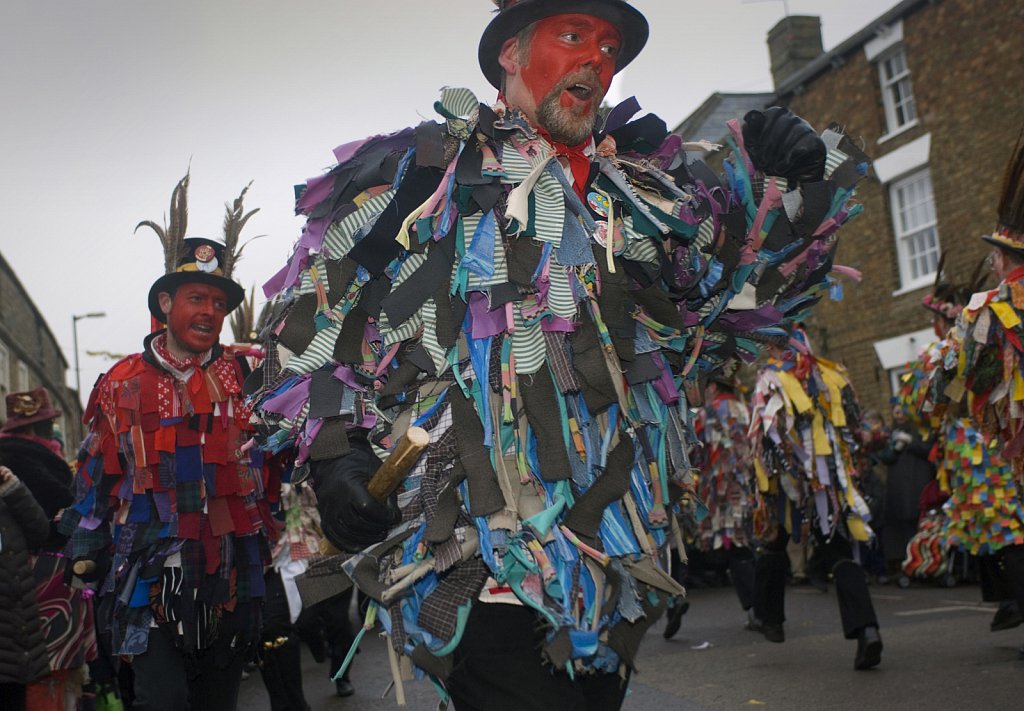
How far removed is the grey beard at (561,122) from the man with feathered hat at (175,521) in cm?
193

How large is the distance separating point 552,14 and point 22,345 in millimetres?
26824

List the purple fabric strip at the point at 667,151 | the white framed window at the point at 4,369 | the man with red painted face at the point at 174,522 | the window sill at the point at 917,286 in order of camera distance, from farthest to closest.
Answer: the white framed window at the point at 4,369 → the window sill at the point at 917,286 → the man with red painted face at the point at 174,522 → the purple fabric strip at the point at 667,151

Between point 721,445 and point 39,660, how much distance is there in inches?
257

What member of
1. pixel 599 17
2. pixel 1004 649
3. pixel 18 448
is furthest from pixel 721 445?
pixel 599 17

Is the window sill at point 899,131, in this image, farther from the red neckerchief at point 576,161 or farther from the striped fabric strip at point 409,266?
the striped fabric strip at point 409,266

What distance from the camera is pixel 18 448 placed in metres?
5.43

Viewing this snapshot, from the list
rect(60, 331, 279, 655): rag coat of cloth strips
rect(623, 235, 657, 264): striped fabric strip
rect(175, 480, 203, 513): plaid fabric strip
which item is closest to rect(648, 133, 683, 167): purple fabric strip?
rect(623, 235, 657, 264): striped fabric strip

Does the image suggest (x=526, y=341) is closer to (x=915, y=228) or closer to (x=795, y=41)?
(x=915, y=228)

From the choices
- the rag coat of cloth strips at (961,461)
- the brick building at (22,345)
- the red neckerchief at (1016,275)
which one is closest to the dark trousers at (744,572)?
the rag coat of cloth strips at (961,461)

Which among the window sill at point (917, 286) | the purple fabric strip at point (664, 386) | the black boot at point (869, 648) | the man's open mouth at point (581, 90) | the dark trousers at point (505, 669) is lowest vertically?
the black boot at point (869, 648)

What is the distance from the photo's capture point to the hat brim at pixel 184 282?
16.0ft

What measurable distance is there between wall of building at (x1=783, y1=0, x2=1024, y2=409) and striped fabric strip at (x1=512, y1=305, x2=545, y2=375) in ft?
37.3

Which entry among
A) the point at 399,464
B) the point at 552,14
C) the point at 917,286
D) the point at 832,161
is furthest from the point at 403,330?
the point at 917,286

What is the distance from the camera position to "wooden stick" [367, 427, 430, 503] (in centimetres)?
221
